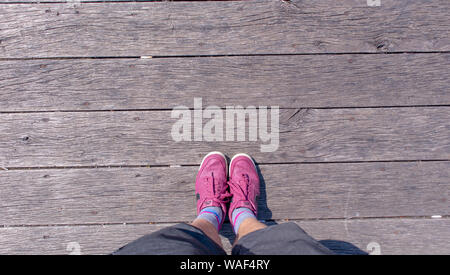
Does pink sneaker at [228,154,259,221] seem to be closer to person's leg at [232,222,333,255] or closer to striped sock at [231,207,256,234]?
striped sock at [231,207,256,234]

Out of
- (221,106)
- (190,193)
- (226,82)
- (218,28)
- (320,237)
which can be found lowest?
(320,237)

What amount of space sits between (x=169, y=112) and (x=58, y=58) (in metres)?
0.72

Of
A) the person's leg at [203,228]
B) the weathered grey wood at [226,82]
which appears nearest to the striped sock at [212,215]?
the person's leg at [203,228]

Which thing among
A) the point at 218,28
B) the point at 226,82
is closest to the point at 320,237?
the point at 226,82

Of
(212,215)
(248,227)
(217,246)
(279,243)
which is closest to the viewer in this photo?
(279,243)

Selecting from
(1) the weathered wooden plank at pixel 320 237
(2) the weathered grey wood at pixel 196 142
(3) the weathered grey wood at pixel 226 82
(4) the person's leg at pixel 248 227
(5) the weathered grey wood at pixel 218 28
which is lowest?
(1) the weathered wooden plank at pixel 320 237

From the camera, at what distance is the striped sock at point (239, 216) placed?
1.42 m

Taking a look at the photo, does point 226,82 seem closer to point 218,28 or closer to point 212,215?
point 218,28

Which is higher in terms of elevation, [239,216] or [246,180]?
[246,180]

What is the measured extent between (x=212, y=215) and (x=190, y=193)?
0.19 m

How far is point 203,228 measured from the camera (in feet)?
4.26

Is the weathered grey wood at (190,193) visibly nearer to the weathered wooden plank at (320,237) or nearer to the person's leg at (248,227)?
the weathered wooden plank at (320,237)

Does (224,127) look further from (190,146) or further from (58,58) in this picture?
(58,58)

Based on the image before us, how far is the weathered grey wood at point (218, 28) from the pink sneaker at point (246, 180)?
2.10 ft
